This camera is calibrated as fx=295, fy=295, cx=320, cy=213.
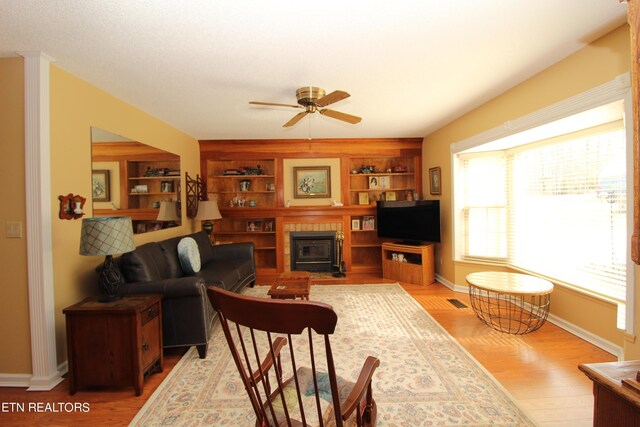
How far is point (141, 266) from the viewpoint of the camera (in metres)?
2.61

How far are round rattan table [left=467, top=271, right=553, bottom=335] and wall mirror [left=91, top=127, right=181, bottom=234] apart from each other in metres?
3.68

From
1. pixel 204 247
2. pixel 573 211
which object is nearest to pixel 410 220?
pixel 573 211

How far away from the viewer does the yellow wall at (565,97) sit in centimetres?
209

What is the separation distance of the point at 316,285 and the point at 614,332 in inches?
133

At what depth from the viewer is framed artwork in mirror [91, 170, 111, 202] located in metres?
2.72

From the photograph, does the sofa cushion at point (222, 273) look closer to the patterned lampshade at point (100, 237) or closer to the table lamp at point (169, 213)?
the table lamp at point (169, 213)

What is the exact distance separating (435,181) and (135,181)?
14.1 ft

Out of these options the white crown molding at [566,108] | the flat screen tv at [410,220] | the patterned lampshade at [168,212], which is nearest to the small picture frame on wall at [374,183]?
the flat screen tv at [410,220]

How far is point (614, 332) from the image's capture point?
2.46 m

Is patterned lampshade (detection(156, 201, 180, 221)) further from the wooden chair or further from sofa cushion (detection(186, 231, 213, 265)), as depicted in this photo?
the wooden chair

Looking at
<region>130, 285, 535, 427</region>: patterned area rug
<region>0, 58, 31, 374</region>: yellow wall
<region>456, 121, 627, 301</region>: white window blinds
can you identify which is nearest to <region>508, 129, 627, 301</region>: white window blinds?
<region>456, 121, 627, 301</region>: white window blinds

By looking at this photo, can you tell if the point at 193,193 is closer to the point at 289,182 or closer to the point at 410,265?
the point at 289,182

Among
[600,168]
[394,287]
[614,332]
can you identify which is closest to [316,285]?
[394,287]

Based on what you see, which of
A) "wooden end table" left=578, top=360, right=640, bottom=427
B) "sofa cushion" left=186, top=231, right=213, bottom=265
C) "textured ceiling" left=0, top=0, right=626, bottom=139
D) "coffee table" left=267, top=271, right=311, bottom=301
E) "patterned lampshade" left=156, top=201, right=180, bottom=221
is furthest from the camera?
"sofa cushion" left=186, top=231, right=213, bottom=265
